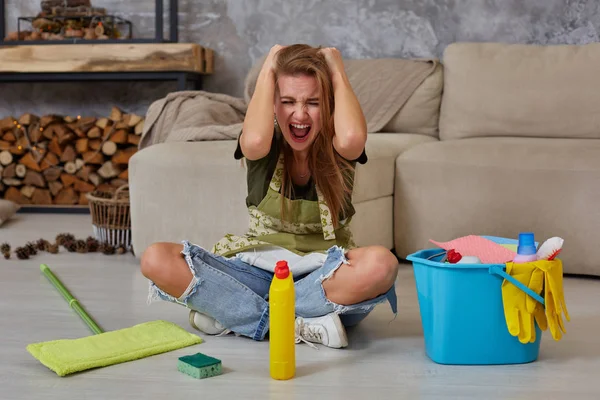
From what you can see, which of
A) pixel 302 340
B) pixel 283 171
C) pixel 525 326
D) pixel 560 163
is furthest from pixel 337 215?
pixel 560 163

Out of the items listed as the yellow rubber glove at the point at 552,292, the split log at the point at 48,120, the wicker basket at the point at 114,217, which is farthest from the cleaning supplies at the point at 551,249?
the split log at the point at 48,120

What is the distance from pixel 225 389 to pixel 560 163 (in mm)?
1485

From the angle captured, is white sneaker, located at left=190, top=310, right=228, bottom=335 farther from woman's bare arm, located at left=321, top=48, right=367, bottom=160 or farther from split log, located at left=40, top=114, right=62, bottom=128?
split log, located at left=40, top=114, right=62, bottom=128

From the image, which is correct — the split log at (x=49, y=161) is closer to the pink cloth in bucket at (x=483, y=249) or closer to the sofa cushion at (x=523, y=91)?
the sofa cushion at (x=523, y=91)

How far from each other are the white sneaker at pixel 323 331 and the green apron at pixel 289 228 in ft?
0.53

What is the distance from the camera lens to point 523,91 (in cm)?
314

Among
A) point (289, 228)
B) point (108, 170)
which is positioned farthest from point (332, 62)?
point (108, 170)

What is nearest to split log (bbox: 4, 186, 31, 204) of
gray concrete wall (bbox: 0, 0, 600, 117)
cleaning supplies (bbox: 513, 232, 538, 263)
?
gray concrete wall (bbox: 0, 0, 600, 117)

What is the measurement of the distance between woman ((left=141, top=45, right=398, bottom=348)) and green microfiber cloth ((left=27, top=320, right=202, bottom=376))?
8 centimetres

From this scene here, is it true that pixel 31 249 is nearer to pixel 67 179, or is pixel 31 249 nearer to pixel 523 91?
pixel 67 179

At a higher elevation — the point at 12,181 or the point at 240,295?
the point at 240,295

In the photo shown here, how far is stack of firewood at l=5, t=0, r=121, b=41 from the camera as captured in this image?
12.8 feet

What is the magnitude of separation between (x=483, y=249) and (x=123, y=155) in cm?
251

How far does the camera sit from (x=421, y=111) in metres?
3.42
